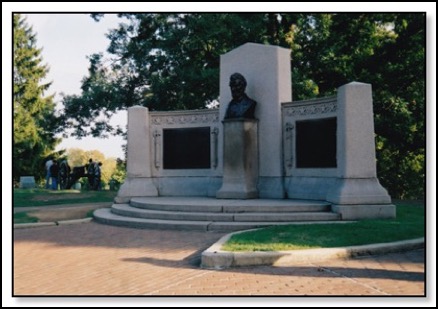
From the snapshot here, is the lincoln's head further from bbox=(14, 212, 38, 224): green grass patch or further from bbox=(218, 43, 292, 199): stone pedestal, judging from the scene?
bbox=(14, 212, 38, 224): green grass patch

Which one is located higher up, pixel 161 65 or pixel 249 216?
pixel 161 65

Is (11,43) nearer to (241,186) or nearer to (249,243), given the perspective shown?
(249,243)

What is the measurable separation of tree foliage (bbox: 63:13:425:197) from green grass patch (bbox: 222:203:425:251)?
10076mm

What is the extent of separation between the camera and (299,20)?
19.7 m

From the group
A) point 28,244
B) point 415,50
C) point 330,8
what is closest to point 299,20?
point 415,50

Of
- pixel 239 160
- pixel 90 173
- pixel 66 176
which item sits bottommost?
pixel 66 176

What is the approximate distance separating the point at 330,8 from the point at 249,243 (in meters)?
3.80

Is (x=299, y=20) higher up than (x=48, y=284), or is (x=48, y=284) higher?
(x=299, y=20)

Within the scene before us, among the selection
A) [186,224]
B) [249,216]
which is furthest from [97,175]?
[249,216]

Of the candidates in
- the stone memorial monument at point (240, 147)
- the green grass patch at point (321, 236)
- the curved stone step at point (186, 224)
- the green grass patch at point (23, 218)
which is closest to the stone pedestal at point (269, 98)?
the stone memorial monument at point (240, 147)

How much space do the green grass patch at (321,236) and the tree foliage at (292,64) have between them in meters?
10.1

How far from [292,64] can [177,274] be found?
17.0 metres

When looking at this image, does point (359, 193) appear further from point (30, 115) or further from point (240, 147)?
point (30, 115)

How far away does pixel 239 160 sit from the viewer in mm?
12297
